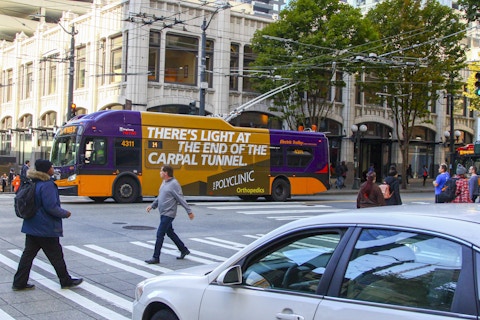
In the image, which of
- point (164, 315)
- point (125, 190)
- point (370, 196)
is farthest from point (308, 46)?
point (164, 315)

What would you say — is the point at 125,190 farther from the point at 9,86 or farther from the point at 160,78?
the point at 9,86

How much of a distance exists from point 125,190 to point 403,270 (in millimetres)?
18301

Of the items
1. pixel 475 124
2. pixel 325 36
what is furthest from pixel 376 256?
pixel 475 124

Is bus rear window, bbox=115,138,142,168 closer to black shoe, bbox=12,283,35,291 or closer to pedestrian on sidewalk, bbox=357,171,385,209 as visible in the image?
pedestrian on sidewalk, bbox=357,171,385,209

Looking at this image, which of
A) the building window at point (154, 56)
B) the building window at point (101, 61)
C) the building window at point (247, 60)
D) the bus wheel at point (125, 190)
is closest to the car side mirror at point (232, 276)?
the bus wheel at point (125, 190)

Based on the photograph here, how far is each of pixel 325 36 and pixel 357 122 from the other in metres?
12.6

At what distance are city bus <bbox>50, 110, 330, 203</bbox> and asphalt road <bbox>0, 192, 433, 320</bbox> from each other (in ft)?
3.87

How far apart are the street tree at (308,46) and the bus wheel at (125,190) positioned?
12.3 m

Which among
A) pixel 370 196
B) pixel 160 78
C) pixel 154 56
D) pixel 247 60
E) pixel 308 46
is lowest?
pixel 370 196

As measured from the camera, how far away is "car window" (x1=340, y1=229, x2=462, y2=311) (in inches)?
115

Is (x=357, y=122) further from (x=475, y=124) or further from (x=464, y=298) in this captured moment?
(x=464, y=298)

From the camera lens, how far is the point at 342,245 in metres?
3.39

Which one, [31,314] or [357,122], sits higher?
[357,122]

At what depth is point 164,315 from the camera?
14.5 ft
